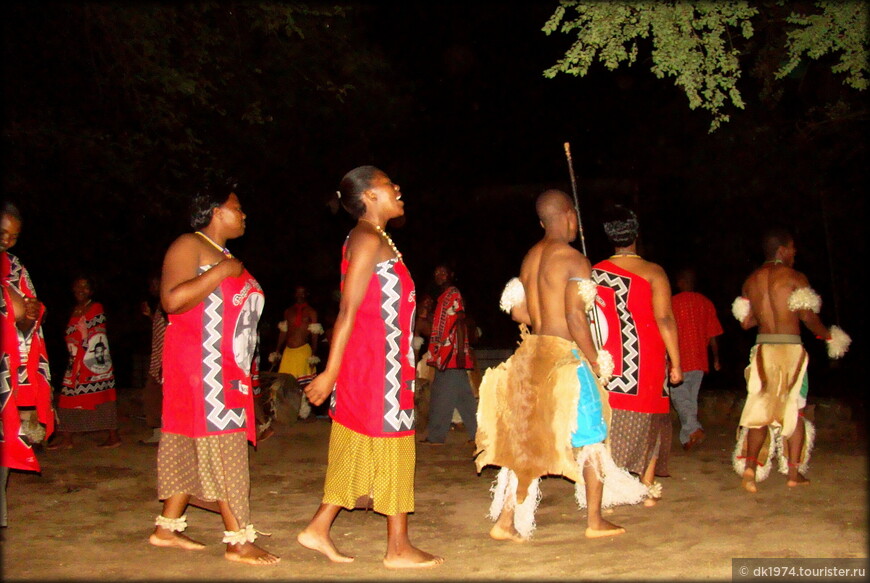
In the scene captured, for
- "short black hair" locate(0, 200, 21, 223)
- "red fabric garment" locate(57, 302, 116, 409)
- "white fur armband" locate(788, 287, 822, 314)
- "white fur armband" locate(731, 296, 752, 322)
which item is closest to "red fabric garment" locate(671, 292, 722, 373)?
"white fur armband" locate(731, 296, 752, 322)

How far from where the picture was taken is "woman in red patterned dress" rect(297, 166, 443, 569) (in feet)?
15.6

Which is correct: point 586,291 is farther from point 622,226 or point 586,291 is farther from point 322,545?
point 322,545

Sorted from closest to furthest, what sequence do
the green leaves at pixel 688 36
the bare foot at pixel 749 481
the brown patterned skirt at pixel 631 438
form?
1. the brown patterned skirt at pixel 631 438
2. the bare foot at pixel 749 481
3. the green leaves at pixel 688 36

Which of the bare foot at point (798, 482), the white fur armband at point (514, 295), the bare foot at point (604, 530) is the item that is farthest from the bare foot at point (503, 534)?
the bare foot at point (798, 482)

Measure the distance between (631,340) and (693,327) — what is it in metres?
3.63

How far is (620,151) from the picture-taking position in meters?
17.4

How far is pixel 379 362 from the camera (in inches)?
188

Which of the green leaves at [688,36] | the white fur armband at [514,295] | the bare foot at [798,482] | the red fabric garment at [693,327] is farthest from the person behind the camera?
the red fabric garment at [693,327]

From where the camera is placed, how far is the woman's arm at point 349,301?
4586 millimetres

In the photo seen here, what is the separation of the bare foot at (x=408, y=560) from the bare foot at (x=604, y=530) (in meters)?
1.07

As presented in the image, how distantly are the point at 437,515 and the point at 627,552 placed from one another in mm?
1625

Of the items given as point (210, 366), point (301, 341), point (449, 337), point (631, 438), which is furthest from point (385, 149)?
point (210, 366)

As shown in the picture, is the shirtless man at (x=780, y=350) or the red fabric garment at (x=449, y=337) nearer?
the shirtless man at (x=780, y=350)

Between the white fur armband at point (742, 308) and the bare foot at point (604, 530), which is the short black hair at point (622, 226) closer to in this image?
the white fur armband at point (742, 308)
